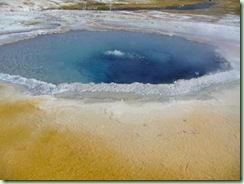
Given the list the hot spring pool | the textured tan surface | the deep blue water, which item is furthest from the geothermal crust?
the deep blue water

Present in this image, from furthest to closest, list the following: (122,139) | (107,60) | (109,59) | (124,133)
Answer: (109,59) → (107,60) → (124,133) → (122,139)

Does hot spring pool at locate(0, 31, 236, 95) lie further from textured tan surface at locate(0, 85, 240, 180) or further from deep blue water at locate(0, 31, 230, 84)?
textured tan surface at locate(0, 85, 240, 180)

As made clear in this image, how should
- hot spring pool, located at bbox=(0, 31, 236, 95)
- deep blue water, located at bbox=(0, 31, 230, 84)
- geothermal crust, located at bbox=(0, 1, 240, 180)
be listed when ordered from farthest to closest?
deep blue water, located at bbox=(0, 31, 230, 84) < hot spring pool, located at bbox=(0, 31, 236, 95) < geothermal crust, located at bbox=(0, 1, 240, 180)

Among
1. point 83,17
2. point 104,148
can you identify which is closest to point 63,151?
point 104,148

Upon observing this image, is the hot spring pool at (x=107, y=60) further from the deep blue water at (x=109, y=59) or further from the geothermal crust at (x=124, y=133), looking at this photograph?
the geothermal crust at (x=124, y=133)

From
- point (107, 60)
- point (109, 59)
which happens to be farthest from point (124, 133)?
point (109, 59)

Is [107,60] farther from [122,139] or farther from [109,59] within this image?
[122,139]

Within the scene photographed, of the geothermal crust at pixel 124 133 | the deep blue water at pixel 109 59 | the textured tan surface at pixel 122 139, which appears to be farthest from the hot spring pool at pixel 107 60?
the textured tan surface at pixel 122 139
